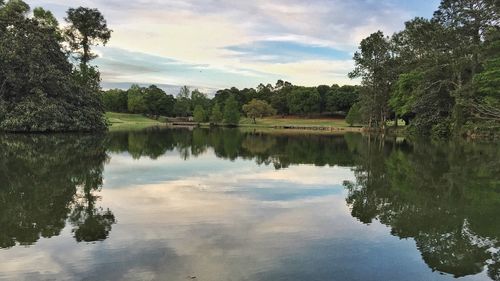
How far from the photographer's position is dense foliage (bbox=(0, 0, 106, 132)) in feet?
136

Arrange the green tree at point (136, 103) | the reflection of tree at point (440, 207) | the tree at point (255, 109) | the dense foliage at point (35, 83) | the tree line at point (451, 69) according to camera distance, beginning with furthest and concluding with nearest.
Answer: the green tree at point (136, 103) < the tree at point (255, 109) < the tree line at point (451, 69) < the dense foliage at point (35, 83) < the reflection of tree at point (440, 207)

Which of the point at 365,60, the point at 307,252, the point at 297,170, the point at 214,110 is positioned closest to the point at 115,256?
the point at 307,252

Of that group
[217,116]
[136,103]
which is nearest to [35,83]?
[217,116]

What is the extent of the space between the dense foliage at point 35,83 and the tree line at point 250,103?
53.0 m

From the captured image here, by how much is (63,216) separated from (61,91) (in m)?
39.6

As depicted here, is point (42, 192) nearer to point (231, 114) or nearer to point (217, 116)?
point (231, 114)

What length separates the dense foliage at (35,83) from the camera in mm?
41375

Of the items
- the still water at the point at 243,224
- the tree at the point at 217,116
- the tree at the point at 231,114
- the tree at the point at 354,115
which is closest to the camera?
the still water at the point at 243,224

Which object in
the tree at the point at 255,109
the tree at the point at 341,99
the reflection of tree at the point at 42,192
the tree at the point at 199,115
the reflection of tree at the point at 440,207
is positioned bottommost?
the reflection of tree at the point at 42,192

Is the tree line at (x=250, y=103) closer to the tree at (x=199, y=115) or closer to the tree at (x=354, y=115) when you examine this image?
the tree at (x=199, y=115)

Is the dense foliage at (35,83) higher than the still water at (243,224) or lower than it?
higher

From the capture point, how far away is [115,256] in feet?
22.8

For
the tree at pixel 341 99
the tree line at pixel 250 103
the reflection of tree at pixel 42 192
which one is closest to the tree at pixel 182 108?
the tree line at pixel 250 103

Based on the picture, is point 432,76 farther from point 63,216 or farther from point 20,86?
point 63,216
